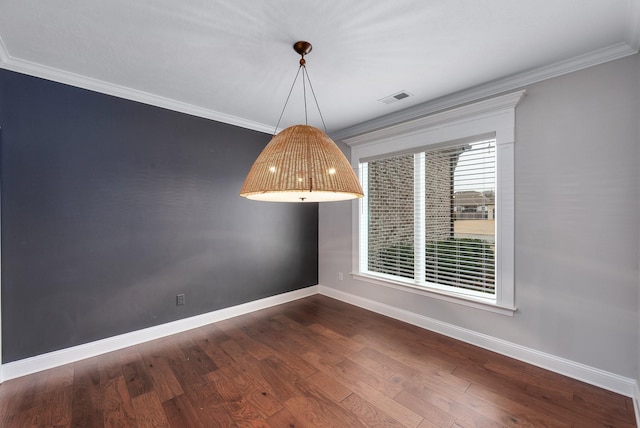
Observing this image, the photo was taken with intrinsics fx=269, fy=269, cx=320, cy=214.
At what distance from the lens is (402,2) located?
1.56m

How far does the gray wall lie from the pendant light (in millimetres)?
Answer: 1851

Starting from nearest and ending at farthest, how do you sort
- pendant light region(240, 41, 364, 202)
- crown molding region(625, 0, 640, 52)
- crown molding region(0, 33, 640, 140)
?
pendant light region(240, 41, 364, 202) < crown molding region(625, 0, 640, 52) < crown molding region(0, 33, 640, 140)

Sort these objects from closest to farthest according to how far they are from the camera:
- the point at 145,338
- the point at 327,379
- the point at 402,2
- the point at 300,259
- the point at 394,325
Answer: the point at 402,2 → the point at 327,379 → the point at 145,338 → the point at 394,325 → the point at 300,259

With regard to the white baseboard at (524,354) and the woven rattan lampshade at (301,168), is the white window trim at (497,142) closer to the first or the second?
the white baseboard at (524,354)

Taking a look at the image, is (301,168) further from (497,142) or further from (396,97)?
(497,142)

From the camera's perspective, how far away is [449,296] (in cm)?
283

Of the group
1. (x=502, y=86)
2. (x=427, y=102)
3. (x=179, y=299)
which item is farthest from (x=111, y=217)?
(x=502, y=86)

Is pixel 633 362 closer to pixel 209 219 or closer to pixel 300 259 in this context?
pixel 300 259

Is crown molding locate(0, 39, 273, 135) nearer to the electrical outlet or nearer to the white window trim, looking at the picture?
the electrical outlet

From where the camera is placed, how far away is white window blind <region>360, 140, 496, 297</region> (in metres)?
2.65

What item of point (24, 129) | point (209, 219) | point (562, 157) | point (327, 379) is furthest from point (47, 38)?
point (562, 157)

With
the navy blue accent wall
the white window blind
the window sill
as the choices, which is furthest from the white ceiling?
the window sill

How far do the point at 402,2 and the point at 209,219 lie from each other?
2786mm

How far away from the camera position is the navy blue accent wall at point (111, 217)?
2195 millimetres
